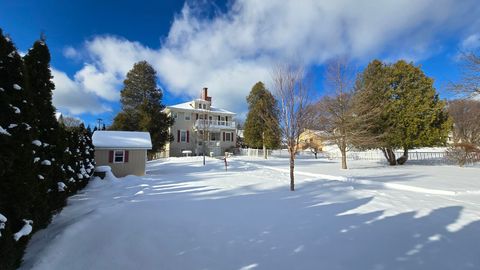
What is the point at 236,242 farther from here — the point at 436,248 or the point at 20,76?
the point at 20,76

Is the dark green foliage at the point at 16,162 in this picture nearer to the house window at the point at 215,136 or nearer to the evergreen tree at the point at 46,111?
the evergreen tree at the point at 46,111

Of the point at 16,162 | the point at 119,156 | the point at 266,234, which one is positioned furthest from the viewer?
the point at 119,156

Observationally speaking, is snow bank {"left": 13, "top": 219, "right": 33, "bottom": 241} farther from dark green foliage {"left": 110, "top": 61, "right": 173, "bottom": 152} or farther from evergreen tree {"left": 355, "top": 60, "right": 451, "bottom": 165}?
dark green foliage {"left": 110, "top": 61, "right": 173, "bottom": 152}

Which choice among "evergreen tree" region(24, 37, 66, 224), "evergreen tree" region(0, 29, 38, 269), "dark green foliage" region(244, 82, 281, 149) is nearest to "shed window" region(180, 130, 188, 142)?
"dark green foliage" region(244, 82, 281, 149)

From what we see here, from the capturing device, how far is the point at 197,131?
33.1 metres

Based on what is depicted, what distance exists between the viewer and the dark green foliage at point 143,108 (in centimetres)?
2808

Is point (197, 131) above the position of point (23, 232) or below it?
above

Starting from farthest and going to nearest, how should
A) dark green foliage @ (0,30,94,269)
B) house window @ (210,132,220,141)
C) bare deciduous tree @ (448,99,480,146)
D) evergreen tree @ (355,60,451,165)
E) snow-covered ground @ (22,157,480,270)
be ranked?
house window @ (210,132,220,141), bare deciduous tree @ (448,99,480,146), evergreen tree @ (355,60,451,165), snow-covered ground @ (22,157,480,270), dark green foliage @ (0,30,94,269)

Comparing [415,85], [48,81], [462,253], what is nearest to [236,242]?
[462,253]

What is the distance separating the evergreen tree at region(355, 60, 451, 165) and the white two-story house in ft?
67.5

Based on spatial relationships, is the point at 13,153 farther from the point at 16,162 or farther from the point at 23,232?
the point at 23,232

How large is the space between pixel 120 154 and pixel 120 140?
1.15m

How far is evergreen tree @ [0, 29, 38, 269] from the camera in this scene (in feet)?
11.0

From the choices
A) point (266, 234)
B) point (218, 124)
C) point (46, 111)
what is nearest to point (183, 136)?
point (218, 124)
